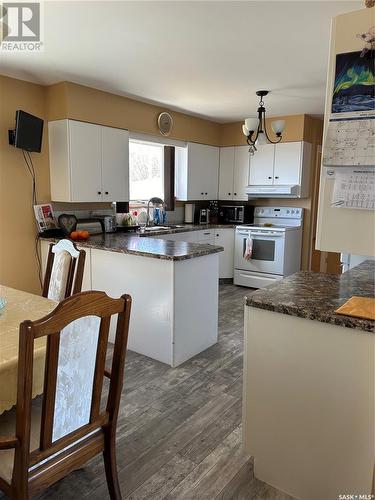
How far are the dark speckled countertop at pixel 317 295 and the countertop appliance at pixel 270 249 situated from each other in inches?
106

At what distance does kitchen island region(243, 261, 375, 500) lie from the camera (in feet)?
4.61

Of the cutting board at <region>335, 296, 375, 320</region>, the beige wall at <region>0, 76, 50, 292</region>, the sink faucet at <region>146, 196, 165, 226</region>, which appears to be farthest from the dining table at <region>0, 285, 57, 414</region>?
the sink faucet at <region>146, 196, 165, 226</region>

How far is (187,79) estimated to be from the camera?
339 cm

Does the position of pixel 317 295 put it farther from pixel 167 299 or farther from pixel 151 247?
pixel 151 247

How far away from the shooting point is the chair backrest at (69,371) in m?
1.08

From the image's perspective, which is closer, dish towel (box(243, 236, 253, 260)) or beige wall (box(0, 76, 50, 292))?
beige wall (box(0, 76, 50, 292))

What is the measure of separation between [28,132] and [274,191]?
3.22m

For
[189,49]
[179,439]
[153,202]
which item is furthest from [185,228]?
[179,439]

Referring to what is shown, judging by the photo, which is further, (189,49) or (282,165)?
(282,165)

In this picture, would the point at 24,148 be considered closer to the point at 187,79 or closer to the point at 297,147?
the point at 187,79

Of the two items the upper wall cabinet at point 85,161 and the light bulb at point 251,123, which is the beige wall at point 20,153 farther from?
the light bulb at point 251,123

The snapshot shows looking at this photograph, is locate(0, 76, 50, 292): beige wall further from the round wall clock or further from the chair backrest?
the chair backrest

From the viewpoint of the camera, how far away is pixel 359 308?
1471 millimetres

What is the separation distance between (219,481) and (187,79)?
317 centimetres
